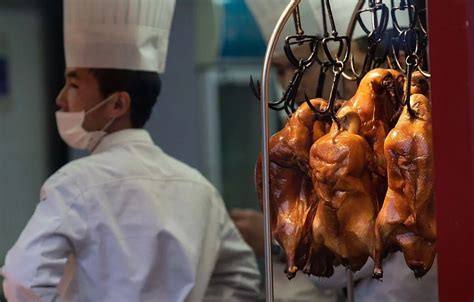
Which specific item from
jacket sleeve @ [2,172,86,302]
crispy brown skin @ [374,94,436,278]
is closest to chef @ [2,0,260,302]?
jacket sleeve @ [2,172,86,302]

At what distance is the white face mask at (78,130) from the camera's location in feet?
8.30

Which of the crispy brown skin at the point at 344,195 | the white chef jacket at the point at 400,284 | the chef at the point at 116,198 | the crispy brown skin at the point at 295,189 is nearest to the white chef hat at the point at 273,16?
the chef at the point at 116,198

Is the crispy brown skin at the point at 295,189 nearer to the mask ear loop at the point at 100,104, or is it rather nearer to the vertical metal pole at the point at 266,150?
the vertical metal pole at the point at 266,150

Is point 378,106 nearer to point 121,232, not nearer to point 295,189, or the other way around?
point 295,189

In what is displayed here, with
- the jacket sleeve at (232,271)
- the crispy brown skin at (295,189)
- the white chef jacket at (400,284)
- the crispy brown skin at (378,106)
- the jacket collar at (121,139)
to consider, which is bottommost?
the jacket sleeve at (232,271)

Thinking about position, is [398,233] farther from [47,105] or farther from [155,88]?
[47,105]

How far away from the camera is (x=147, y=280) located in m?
2.45

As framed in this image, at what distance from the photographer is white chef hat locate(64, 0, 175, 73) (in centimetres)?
248

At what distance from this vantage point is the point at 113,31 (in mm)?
2498

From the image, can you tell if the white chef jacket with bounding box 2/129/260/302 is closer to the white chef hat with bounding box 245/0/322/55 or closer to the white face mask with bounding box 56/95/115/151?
the white face mask with bounding box 56/95/115/151

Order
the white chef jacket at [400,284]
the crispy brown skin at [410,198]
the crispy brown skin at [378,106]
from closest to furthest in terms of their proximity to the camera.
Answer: the crispy brown skin at [410,198], the crispy brown skin at [378,106], the white chef jacket at [400,284]

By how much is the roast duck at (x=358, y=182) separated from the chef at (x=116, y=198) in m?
0.85

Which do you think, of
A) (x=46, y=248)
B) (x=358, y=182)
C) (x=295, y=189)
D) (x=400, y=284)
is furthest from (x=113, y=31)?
(x=358, y=182)

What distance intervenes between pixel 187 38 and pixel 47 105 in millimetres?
758
